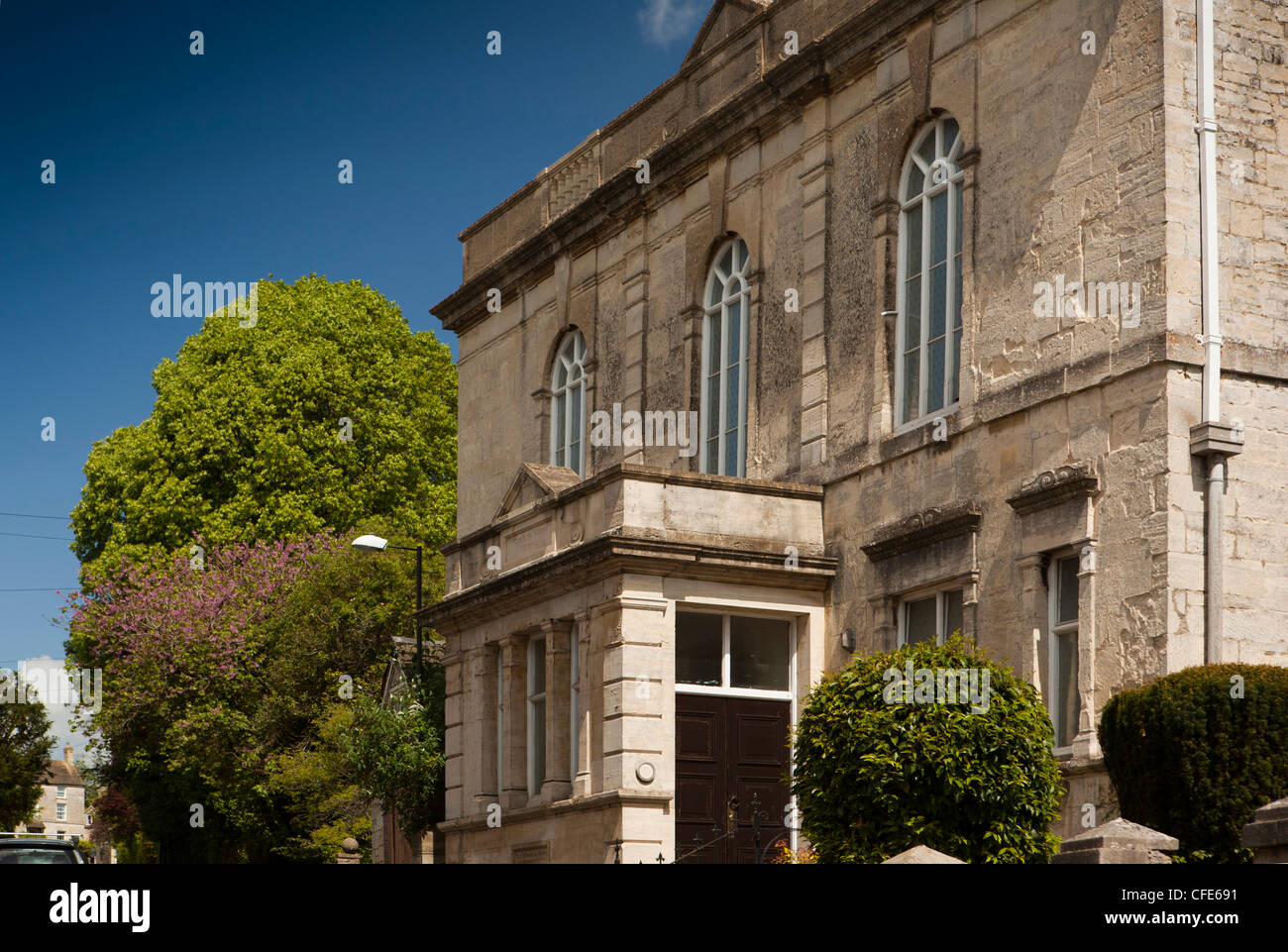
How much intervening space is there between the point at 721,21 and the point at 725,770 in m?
11.9

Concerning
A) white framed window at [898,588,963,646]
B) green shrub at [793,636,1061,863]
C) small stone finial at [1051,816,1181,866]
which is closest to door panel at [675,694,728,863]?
white framed window at [898,588,963,646]

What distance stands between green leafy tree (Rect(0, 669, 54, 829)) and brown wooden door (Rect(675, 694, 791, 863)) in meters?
45.0

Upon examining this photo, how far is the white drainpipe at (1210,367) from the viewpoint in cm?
1591

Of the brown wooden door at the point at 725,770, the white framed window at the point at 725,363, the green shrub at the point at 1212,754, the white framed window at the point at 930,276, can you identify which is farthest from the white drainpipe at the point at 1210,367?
the white framed window at the point at 725,363

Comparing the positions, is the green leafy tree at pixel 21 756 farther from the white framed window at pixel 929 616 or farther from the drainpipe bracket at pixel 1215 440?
→ the drainpipe bracket at pixel 1215 440

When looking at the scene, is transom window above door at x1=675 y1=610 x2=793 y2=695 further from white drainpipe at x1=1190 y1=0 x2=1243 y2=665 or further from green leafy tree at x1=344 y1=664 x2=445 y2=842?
green leafy tree at x1=344 y1=664 x2=445 y2=842

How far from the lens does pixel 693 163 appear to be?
2484 cm

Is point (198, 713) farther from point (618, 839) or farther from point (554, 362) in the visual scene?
point (618, 839)

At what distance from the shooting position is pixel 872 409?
67.7ft

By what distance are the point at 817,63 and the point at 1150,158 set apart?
6485 mm

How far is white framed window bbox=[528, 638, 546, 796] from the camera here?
22688 mm

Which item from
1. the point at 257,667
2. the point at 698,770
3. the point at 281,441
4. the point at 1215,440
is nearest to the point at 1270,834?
the point at 1215,440
